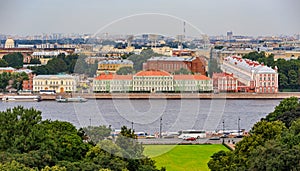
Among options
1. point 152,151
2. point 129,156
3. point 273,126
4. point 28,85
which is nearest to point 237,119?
point 152,151

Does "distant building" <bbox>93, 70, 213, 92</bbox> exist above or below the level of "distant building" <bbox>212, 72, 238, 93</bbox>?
above

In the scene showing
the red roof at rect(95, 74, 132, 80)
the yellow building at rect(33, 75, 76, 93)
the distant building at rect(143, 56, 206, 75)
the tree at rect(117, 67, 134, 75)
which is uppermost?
the distant building at rect(143, 56, 206, 75)

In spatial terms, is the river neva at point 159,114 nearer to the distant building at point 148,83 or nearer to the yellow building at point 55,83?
the distant building at point 148,83

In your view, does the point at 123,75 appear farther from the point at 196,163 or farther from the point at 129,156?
the point at 129,156

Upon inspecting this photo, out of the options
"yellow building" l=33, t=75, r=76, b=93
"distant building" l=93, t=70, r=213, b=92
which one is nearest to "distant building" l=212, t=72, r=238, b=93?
"distant building" l=93, t=70, r=213, b=92

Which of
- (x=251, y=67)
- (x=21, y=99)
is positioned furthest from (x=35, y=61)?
(x=21, y=99)

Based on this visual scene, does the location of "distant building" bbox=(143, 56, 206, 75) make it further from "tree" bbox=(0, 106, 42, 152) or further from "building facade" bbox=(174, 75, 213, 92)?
"tree" bbox=(0, 106, 42, 152)
